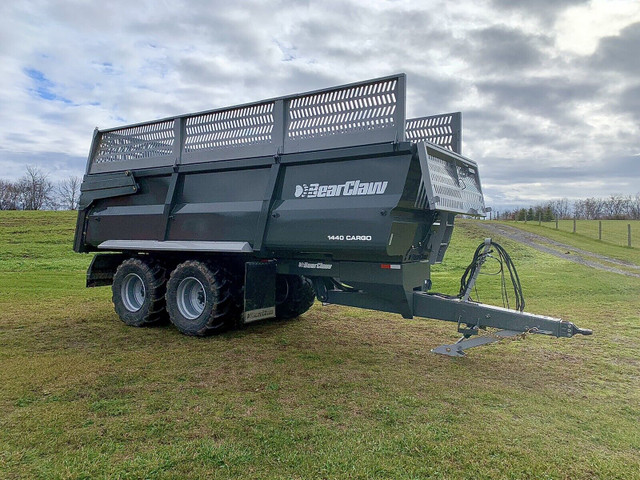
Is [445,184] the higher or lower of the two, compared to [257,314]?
higher

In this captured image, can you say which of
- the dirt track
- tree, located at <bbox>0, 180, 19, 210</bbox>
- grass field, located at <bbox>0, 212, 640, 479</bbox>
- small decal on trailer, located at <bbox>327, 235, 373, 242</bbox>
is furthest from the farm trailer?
tree, located at <bbox>0, 180, 19, 210</bbox>

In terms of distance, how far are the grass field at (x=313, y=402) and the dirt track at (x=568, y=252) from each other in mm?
10289

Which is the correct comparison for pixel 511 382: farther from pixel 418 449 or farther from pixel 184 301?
pixel 184 301

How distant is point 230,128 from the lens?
665cm

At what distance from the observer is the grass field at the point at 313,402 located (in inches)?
127

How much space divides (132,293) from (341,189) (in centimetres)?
426

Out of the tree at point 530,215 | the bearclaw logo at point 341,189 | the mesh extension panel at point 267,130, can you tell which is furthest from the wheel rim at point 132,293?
the tree at point 530,215

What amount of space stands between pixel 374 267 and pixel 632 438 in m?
2.88

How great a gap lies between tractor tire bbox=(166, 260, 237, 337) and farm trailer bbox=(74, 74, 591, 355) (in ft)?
0.06

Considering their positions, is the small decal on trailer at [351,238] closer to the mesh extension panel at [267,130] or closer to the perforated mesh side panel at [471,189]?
the mesh extension panel at [267,130]

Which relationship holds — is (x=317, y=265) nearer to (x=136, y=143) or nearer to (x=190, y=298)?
(x=190, y=298)

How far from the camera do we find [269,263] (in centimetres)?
642

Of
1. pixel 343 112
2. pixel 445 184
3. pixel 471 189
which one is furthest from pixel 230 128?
pixel 471 189

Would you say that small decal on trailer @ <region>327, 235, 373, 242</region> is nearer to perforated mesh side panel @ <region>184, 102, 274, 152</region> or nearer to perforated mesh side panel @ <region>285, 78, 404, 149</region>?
perforated mesh side panel @ <region>285, 78, 404, 149</region>
